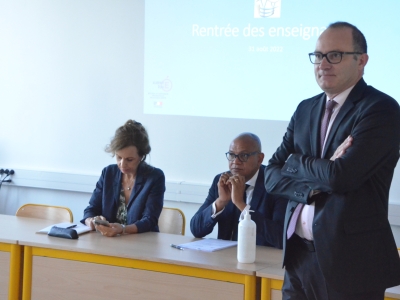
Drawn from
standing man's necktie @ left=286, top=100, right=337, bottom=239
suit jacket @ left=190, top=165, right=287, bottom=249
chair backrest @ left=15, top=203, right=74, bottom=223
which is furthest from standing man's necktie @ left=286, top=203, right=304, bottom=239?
chair backrest @ left=15, top=203, right=74, bottom=223

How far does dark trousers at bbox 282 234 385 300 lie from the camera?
1806mm

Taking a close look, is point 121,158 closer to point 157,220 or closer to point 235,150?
point 157,220

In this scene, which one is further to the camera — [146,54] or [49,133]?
[49,133]

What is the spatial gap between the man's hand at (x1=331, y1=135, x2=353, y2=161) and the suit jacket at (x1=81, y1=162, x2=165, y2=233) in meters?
1.69

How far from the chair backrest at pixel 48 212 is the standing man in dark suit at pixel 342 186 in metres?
2.04

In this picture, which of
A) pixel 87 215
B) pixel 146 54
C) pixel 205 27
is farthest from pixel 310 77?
pixel 87 215

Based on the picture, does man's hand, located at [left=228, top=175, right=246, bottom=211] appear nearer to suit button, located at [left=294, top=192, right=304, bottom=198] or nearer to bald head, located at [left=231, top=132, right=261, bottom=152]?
bald head, located at [left=231, top=132, right=261, bottom=152]

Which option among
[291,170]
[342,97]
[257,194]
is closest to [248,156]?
[257,194]

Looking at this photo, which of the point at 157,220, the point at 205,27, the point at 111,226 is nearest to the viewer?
the point at 111,226

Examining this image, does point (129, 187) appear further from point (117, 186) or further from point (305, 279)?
point (305, 279)

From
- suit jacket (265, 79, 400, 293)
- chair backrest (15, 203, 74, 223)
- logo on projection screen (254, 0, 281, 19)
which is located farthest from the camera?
logo on projection screen (254, 0, 281, 19)

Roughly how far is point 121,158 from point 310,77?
4.82ft

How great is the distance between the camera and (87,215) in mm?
3533

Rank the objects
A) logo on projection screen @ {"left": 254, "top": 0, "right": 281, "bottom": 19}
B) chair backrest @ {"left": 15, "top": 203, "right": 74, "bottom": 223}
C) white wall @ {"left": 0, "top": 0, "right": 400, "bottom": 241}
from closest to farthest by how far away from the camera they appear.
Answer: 1. chair backrest @ {"left": 15, "top": 203, "right": 74, "bottom": 223}
2. logo on projection screen @ {"left": 254, "top": 0, "right": 281, "bottom": 19}
3. white wall @ {"left": 0, "top": 0, "right": 400, "bottom": 241}
